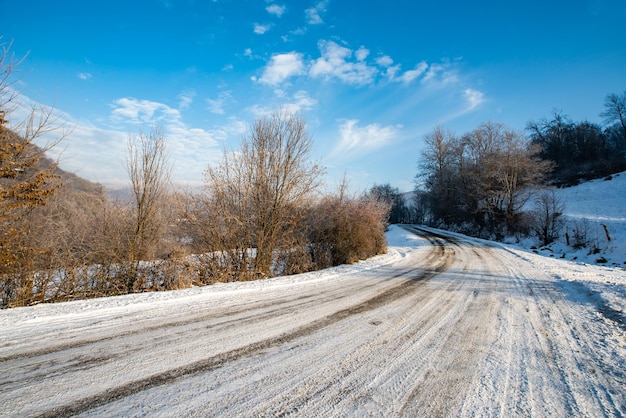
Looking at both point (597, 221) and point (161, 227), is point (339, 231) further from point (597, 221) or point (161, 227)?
point (597, 221)

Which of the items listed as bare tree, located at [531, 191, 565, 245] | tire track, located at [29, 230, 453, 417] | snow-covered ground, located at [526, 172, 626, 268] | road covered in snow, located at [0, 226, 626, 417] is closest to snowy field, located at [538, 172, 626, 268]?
snow-covered ground, located at [526, 172, 626, 268]

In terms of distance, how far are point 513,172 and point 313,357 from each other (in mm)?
32013

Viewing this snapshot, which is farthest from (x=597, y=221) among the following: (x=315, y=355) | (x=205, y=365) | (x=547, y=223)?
(x=205, y=365)

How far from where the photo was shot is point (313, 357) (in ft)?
10.3

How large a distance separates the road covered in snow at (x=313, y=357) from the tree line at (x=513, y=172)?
21639mm

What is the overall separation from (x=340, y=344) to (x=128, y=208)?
8.09m

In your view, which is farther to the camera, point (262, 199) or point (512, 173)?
point (512, 173)

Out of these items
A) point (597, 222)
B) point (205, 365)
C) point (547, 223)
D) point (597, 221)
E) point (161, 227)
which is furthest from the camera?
point (547, 223)

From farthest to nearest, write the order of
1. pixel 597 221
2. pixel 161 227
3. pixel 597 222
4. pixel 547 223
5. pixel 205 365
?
pixel 547 223 → pixel 597 221 → pixel 597 222 → pixel 161 227 → pixel 205 365

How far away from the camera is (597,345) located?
3.71 meters

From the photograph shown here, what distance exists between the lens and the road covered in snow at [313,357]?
7.55 feet

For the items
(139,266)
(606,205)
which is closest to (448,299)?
(139,266)

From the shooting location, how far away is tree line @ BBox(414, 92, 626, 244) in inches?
1035

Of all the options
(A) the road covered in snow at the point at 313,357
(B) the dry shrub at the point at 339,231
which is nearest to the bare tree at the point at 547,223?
(B) the dry shrub at the point at 339,231
